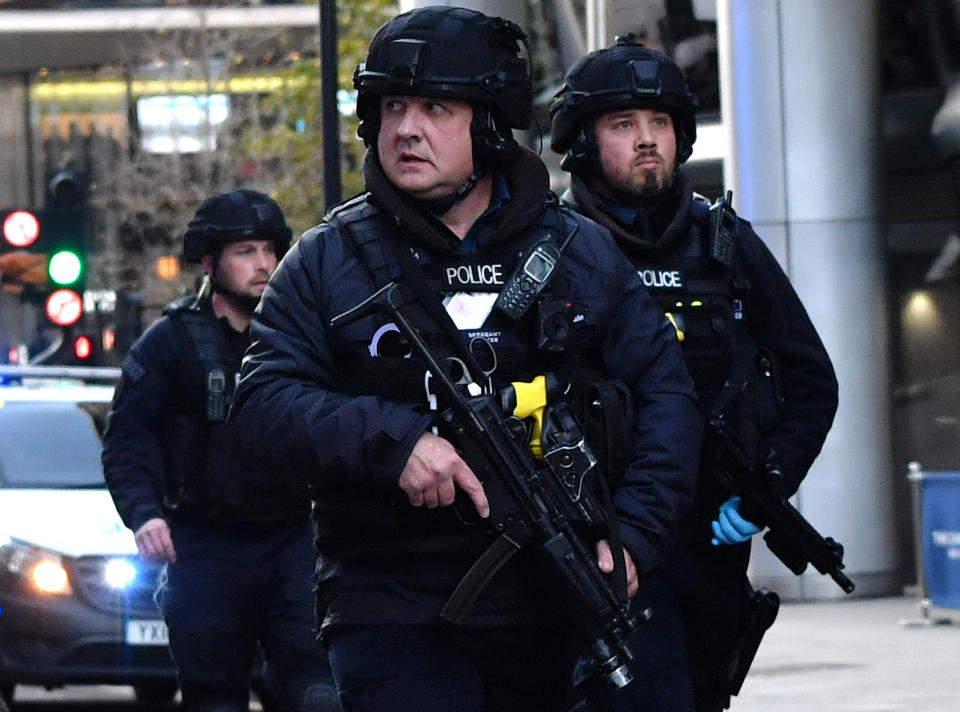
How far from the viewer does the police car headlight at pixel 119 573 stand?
380 inches

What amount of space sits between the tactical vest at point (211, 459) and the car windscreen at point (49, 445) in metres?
3.34

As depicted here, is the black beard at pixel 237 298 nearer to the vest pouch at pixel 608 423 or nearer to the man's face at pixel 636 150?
the man's face at pixel 636 150

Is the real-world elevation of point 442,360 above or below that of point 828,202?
below

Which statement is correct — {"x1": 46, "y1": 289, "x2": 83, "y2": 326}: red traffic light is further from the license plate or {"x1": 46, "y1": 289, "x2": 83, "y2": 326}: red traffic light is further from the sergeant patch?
the sergeant patch

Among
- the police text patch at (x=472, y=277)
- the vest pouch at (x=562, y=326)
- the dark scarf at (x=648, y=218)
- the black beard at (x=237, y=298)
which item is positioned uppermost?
the dark scarf at (x=648, y=218)

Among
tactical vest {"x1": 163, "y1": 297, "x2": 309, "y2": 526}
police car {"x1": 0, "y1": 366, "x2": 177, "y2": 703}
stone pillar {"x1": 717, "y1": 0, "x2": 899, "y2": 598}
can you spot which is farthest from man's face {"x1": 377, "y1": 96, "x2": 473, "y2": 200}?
stone pillar {"x1": 717, "y1": 0, "x2": 899, "y2": 598}

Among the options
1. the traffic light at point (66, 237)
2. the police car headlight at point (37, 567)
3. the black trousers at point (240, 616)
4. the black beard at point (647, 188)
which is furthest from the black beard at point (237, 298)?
the traffic light at point (66, 237)

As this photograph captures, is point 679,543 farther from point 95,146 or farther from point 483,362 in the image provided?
point 95,146

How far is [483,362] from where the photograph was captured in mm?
4258

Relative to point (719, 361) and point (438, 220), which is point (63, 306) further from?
point (438, 220)

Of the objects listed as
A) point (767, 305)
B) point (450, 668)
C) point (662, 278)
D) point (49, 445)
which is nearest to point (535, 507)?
point (450, 668)

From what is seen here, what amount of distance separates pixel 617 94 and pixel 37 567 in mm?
5049

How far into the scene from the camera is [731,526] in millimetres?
5367

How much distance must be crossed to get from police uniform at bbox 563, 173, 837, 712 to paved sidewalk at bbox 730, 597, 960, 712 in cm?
379
